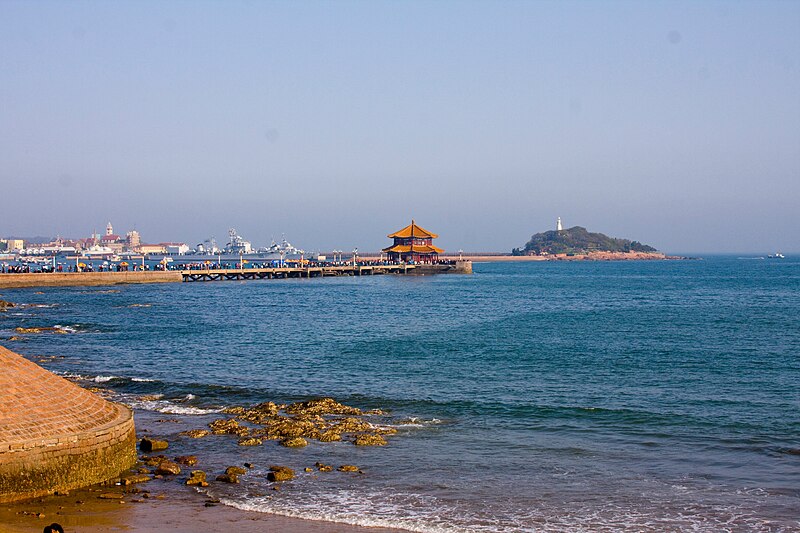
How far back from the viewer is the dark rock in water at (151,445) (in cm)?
1753

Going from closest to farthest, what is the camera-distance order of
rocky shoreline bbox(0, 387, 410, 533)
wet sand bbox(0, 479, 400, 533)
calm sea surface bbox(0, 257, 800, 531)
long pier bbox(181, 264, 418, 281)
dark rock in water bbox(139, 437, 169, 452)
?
1. wet sand bbox(0, 479, 400, 533)
2. rocky shoreline bbox(0, 387, 410, 533)
3. calm sea surface bbox(0, 257, 800, 531)
4. dark rock in water bbox(139, 437, 169, 452)
5. long pier bbox(181, 264, 418, 281)

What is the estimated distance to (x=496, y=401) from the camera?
23.8m

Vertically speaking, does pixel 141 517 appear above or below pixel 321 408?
below

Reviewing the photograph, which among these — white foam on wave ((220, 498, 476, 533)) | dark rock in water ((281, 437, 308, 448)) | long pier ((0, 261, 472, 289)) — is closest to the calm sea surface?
white foam on wave ((220, 498, 476, 533))

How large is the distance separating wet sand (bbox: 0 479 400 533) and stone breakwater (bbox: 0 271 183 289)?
2928 inches

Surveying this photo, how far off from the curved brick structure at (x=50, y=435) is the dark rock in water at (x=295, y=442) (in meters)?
3.81

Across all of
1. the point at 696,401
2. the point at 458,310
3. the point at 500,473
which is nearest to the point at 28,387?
the point at 500,473

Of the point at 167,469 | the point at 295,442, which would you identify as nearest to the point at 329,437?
the point at 295,442

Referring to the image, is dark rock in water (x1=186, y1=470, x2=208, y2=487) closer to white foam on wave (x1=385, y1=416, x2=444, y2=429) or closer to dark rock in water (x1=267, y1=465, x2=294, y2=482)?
dark rock in water (x1=267, y1=465, x2=294, y2=482)

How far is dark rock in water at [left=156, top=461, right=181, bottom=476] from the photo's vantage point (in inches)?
619

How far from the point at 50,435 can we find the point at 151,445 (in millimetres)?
3976

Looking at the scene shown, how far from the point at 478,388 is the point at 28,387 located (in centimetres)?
1510

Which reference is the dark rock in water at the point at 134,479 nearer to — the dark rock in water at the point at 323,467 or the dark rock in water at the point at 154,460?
the dark rock in water at the point at 154,460

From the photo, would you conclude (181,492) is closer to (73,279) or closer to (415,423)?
(415,423)
